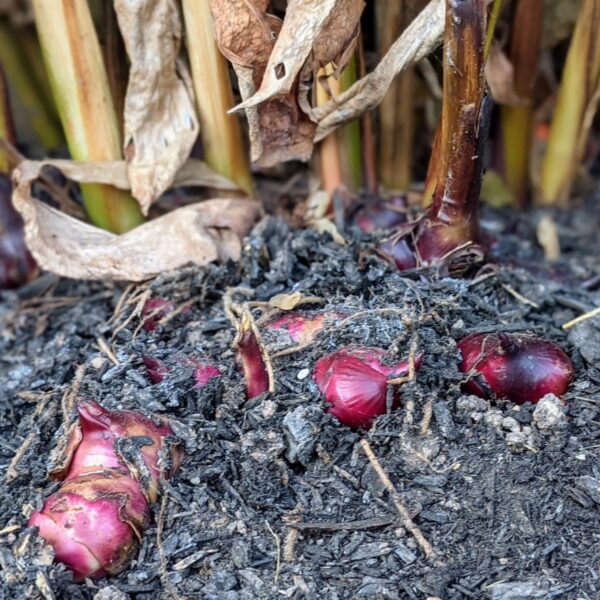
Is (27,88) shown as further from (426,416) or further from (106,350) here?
(426,416)

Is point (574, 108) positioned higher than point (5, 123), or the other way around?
point (5, 123)

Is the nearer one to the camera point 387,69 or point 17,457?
point 17,457

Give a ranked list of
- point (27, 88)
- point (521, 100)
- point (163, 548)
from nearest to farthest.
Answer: point (163, 548) < point (521, 100) < point (27, 88)

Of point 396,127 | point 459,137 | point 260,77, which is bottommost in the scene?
point 396,127

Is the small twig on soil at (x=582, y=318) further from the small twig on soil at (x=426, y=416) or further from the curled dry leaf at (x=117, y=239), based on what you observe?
the curled dry leaf at (x=117, y=239)

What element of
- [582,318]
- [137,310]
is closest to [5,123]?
[137,310]

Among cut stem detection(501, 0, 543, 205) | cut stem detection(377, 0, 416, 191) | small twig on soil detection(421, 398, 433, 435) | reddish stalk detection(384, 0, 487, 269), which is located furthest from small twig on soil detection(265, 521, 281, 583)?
cut stem detection(501, 0, 543, 205)

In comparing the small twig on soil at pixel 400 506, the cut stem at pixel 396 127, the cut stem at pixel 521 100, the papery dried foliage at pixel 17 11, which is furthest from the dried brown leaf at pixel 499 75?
the papery dried foliage at pixel 17 11

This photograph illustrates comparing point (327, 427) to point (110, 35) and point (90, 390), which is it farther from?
point (110, 35)
